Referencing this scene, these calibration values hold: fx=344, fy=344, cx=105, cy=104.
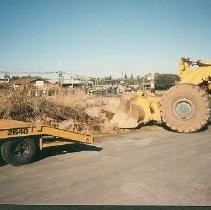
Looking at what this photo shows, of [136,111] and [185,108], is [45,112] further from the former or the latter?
[185,108]

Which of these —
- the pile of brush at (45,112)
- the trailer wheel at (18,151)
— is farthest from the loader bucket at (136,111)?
the trailer wheel at (18,151)

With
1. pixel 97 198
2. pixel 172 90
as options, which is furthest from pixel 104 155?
pixel 172 90

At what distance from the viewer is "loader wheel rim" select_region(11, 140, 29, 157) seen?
817 centimetres

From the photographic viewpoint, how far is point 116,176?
23.6 feet

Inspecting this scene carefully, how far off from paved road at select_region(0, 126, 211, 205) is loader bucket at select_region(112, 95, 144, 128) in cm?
262

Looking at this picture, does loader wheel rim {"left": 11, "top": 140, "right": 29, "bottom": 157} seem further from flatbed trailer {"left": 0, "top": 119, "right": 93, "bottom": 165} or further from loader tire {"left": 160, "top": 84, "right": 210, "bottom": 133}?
loader tire {"left": 160, "top": 84, "right": 210, "bottom": 133}

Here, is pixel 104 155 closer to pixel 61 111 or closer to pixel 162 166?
pixel 162 166

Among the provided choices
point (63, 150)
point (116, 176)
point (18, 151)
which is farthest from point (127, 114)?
point (116, 176)

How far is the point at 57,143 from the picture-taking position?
356 inches

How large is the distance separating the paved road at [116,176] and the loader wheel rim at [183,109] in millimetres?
2156

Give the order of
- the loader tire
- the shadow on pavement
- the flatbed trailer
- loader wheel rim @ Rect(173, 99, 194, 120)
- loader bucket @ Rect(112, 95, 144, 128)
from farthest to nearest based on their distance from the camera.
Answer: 1. loader bucket @ Rect(112, 95, 144, 128)
2. loader wheel rim @ Rect(173, 99, 194, 120)
3. the loader tire
4. the shadow on pavement
5. the flatbed trailer

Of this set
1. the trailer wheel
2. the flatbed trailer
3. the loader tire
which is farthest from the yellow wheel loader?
the trailer wheel

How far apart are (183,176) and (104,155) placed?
8.59 feet

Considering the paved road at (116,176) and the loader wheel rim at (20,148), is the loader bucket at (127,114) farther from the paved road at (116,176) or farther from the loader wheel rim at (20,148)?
the loader wheel rim at (20,148)
